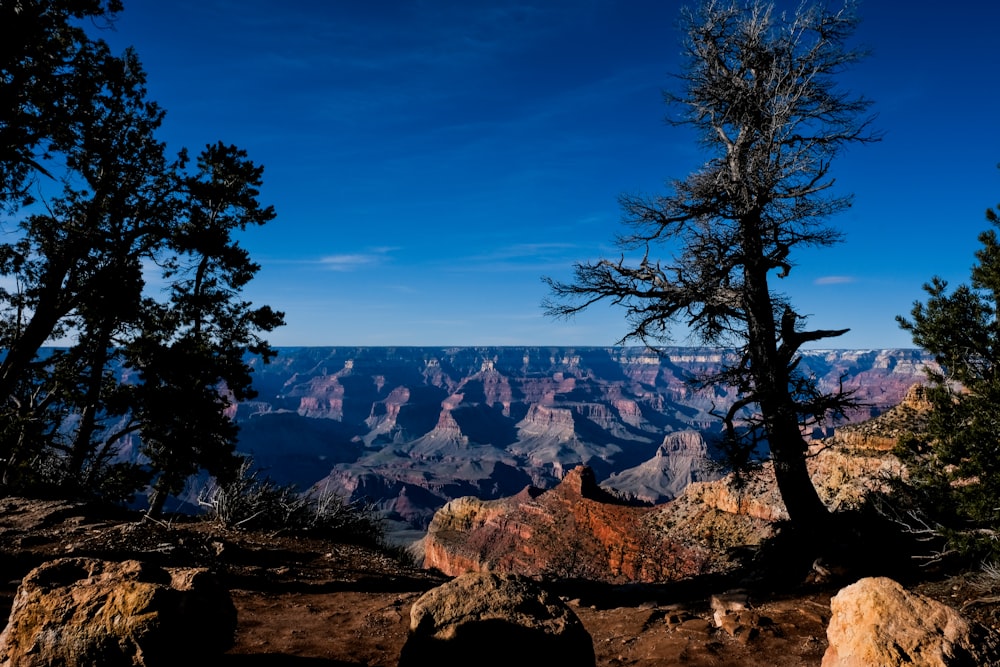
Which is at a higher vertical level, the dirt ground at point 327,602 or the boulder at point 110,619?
the boulder at point 110,619

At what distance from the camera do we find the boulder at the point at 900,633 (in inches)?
145

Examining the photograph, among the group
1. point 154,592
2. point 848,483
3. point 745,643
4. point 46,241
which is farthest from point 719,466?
point 46,241

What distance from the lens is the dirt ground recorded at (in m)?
5.96

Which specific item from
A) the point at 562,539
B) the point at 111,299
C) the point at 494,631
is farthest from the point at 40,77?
the point at 562,539

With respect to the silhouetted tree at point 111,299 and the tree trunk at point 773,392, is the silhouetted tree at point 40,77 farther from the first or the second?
the tree trunk at point 773,392

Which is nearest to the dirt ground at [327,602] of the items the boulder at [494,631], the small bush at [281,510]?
the small bush at [281,510]

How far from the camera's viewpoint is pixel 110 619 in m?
3.40

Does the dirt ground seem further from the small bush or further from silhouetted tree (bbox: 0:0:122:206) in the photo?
silhouetted tree (bbox: 0:0:122:206)

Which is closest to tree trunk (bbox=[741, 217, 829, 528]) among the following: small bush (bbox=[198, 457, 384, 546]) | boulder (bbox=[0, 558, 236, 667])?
boulder (bbox=[0, 558, 236, 667])

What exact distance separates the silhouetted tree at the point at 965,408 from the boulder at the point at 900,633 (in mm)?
3868

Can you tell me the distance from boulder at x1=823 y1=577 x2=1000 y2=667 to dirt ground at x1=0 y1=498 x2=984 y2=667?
1.93m

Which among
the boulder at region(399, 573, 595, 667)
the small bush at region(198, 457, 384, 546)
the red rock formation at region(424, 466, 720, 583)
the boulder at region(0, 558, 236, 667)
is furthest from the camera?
the red rock formation at region(424, 466, 720, 583)

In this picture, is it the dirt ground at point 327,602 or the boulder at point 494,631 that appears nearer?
the boulder at point 494,631

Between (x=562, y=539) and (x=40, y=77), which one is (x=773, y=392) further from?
(x=562, y=539)
